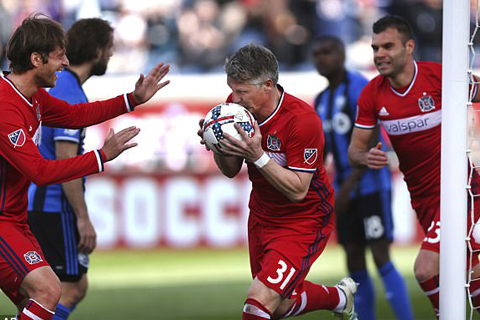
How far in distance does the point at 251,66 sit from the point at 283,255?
1.18 metres

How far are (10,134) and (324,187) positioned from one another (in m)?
2.01

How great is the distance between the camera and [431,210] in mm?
6016

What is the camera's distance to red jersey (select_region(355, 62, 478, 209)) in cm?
592

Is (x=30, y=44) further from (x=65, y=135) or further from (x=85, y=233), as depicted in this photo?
(x=85, y=233)

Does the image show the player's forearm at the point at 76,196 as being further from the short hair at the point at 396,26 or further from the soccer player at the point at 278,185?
the short hair at the point at 396,26

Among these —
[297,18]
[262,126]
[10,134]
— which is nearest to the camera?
[10,134]

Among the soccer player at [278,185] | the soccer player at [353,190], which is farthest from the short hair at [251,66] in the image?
the soccer player at [353,190]

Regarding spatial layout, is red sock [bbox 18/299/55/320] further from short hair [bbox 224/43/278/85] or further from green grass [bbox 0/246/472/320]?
green grass [bbox 0/246/472/320]

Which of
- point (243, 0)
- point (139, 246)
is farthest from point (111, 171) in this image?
point (243, 0)

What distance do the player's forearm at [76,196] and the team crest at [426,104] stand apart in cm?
249

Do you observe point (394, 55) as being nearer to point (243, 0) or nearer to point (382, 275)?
point (382, 275)

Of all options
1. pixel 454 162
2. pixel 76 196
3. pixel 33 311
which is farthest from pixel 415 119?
pixel 33 311

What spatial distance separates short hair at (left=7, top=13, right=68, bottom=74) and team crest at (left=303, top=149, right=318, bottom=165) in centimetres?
161

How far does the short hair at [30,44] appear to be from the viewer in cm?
495
